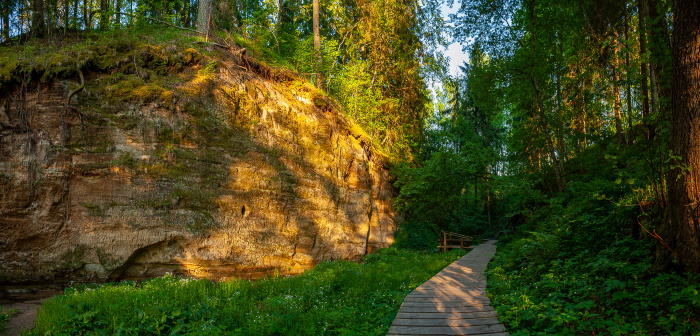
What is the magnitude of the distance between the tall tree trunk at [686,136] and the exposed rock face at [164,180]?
33.1ft

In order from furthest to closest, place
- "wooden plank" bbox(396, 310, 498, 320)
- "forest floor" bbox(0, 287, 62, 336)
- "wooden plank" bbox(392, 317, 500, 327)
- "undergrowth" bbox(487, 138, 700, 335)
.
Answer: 1. "forest floor" bbox(0, 287, 62, 336)
2. "wooden plank" bbox(396, 310, 498, 320)
3. "wooden plank" bbox(392, 317, 500, 327)
4. "undergrowth" bbox(487, 138, 700, 335)

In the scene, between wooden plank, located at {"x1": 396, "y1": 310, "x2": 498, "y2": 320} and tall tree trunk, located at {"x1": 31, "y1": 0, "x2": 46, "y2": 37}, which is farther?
tall tree trunk, located at {"x1": 31, "y1": 0, "x2": 46, "y2": 37}

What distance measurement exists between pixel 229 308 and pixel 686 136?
7.94 meters

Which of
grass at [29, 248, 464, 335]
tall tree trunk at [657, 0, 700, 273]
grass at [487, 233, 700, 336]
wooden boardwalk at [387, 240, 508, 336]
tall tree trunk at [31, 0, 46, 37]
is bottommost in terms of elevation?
grass at [29, 248, 464, 335]

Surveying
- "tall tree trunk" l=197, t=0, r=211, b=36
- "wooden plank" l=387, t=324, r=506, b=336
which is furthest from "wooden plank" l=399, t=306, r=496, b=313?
"tall tree trunk" l=197, t=0, r=211, b=36

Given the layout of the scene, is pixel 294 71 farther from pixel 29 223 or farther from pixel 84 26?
pixel 29 223

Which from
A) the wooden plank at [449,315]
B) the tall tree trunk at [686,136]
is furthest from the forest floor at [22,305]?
the tall tree trunk at [686,136]

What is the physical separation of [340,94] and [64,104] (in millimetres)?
11954

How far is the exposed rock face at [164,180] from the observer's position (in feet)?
29.5

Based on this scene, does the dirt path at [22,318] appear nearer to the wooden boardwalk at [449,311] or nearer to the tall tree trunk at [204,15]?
the wooden boardwalk at [449,311]

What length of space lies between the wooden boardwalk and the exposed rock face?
6066mm

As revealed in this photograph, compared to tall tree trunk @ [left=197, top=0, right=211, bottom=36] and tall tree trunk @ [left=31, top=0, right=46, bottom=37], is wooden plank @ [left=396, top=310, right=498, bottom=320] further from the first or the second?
tall tree trunk @ [left=31, top=0, right=46, bottom=37]

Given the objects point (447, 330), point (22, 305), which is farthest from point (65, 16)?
point (447, 330)

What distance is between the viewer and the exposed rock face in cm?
899
